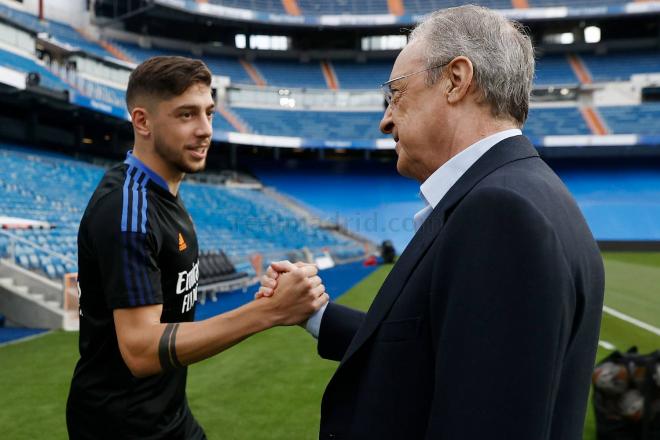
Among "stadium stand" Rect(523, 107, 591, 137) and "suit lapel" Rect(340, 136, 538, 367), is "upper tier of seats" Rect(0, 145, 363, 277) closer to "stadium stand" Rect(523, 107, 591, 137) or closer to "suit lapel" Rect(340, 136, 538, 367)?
"suit lapel" Rect(340, 136, 538, 367)

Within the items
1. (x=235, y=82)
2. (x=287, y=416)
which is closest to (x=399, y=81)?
(x=287, y=416)

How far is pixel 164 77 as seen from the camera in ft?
7.23

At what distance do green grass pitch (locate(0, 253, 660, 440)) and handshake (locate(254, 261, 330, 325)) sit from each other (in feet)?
9.48

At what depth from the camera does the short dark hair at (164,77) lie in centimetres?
221

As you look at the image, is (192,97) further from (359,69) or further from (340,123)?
(359,69)

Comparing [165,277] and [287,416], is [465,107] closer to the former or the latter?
[165,277]

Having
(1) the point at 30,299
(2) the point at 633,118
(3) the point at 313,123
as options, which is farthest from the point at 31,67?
(2) the point at 633,118

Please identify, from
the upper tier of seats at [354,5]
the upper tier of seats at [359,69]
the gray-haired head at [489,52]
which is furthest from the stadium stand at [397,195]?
the gray-haired head at [489,52]

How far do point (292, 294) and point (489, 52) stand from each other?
1154 mm

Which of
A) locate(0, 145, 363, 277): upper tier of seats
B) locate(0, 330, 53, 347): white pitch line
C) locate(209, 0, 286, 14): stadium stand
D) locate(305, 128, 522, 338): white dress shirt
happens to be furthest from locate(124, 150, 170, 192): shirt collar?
locate(209, 0, 286, 14): stadium stand

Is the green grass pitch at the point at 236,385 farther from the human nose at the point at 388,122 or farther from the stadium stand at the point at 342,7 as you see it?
the stadium stand at the point at 342,7

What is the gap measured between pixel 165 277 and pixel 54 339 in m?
7.23

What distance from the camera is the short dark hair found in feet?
7.25

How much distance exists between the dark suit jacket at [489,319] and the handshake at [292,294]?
0.73 metres
